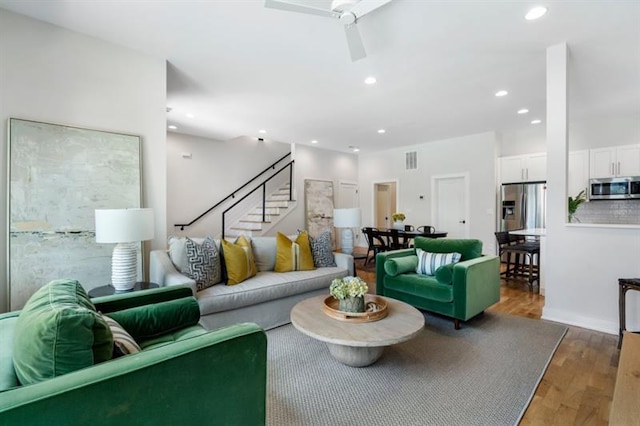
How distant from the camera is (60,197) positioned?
2.69 meters

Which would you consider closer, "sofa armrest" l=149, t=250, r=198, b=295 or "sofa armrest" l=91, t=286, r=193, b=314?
"sofa armrest" l=91, t=286, r=193, b=314

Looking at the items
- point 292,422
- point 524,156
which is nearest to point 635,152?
point 524,156

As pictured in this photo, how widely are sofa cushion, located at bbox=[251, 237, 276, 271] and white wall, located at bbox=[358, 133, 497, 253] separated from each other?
16.6 feet

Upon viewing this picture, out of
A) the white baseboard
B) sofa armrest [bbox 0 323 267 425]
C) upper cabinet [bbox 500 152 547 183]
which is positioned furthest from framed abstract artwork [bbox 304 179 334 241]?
sofa armrest [bbox 0 323 267 425]

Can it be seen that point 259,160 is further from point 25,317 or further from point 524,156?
point 25,317

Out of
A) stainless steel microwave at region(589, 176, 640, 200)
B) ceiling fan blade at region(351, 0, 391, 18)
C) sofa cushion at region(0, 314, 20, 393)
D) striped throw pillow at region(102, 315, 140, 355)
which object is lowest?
striped throw pillow at region(102, 315, 140, 355)

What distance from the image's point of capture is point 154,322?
1829 millimetres

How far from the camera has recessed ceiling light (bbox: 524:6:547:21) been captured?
8.21 feet

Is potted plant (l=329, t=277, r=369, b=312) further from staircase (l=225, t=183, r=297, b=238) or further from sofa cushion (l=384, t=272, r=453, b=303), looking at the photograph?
staircase (l=225, t=183, r=297, b=238)

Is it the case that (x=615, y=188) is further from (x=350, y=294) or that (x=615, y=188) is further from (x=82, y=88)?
(x=82, y=88)

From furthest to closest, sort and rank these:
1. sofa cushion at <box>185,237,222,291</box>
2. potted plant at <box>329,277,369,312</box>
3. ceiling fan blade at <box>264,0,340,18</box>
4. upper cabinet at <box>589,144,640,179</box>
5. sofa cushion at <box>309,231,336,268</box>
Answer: upper cabinet at <box>589,144,640,179</box>
sofa cushion at <box>309,231,336,268</box>
sofa cushion at <box>185,237,222,291</box>
potted plant at <box>329,277,369,312</box>
ceiling fan blade at <box>264,0,340,18</box>

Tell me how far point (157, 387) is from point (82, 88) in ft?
9.99

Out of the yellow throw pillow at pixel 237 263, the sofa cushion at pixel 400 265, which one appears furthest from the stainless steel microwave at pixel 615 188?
the yellow throw pillow at pixel 237 263

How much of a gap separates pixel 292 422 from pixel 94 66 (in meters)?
3.53
